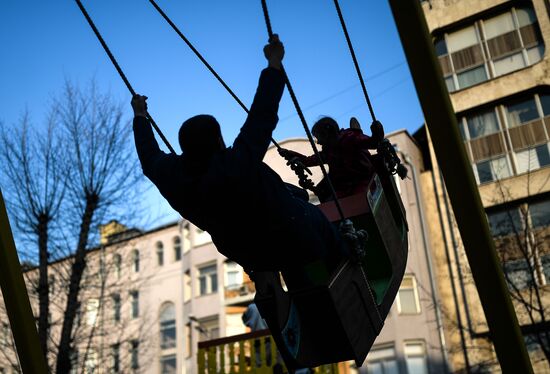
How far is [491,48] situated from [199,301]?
17208 millimetres

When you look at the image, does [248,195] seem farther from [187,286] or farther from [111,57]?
[187,286]

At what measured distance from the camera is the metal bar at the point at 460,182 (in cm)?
229

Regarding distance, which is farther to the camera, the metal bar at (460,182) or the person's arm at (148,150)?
the person's arm at (148,150)

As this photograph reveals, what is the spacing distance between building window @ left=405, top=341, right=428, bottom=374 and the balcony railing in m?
13.6

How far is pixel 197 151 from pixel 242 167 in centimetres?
23

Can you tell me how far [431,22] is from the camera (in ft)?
72.8

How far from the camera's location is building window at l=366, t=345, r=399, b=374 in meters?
22.0

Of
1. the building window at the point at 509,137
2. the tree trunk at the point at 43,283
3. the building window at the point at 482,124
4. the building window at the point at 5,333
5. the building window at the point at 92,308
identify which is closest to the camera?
the tree trunk at the point at 43,283

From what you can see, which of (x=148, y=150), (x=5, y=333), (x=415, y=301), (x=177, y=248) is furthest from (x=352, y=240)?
(x=177, y=248)

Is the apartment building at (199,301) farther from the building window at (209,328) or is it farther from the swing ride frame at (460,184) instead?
the swing ride frame at (460,184)

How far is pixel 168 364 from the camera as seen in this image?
30766 millimetres

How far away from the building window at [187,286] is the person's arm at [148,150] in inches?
1088

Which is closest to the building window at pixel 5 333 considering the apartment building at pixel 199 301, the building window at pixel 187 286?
the apartment building at pixel 199 301

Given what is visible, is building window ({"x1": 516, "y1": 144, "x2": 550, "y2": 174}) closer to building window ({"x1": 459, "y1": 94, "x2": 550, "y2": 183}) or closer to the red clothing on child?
building window ({"x1": 459, "y1": 94, "x2": 550, "y2": 183})
